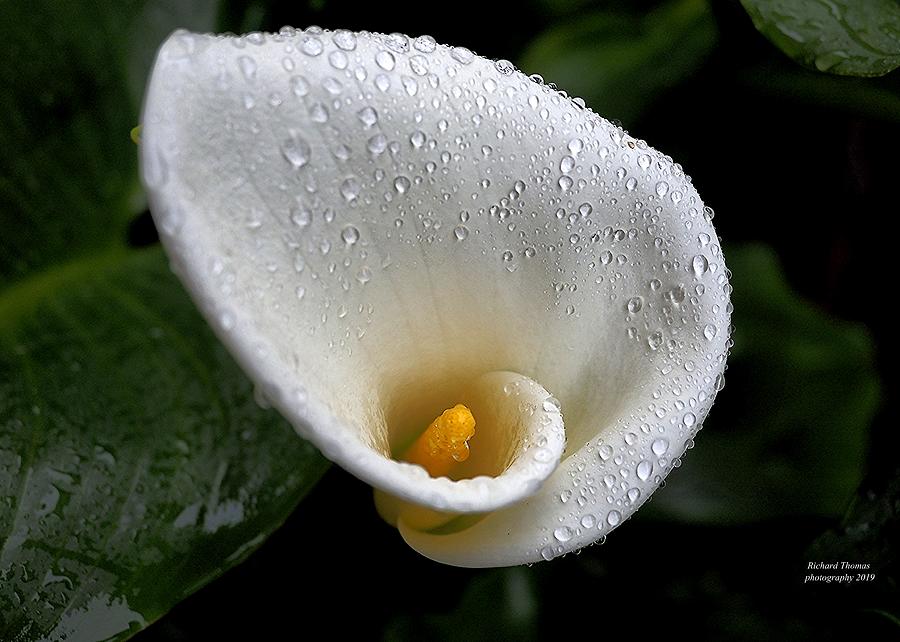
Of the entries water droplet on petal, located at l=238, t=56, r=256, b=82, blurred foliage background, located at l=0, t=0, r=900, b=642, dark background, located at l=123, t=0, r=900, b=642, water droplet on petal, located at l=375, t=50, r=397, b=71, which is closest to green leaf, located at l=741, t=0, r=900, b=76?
blurred foliage background, located at l=0, t=0, r=900, b=642

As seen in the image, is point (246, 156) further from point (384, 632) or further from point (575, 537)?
point (384, 632)

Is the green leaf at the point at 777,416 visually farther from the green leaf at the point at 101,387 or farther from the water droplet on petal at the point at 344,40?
the water droplet on petal at the point at 344,40

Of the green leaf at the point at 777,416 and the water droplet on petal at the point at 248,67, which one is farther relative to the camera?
the green leaf at the point at 777,416

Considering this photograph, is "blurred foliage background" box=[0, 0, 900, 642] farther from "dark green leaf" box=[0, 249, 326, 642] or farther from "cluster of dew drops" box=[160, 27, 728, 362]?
"cluster of dew drops" box=[160, 27, 728, 362]

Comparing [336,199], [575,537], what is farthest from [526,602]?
[336,199]

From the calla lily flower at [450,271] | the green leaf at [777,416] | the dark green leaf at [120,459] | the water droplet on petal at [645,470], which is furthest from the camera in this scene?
the green leaf at [777,416]

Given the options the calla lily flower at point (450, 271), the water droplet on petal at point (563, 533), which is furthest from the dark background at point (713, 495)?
the water droplet on petal at point (563, 533)
